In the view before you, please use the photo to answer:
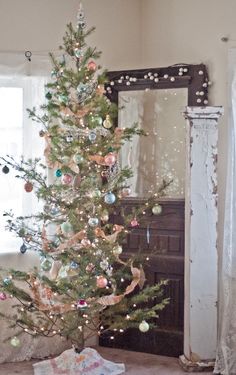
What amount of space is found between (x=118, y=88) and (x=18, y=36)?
0.76 meters

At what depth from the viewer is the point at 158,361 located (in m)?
3.71

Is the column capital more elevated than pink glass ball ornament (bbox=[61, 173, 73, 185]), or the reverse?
the column capital

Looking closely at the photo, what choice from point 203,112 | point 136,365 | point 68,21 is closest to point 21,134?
point 68,21

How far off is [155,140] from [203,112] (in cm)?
55

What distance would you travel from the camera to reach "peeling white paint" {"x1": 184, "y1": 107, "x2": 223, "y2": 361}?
3516 millimetres

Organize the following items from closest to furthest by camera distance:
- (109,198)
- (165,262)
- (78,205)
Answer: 1. (109,198)
2. (78,205)
3. (165,262)

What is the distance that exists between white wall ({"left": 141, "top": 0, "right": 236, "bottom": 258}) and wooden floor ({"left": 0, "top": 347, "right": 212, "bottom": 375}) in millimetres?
868

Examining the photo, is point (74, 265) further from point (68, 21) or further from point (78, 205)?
point (68, 21)

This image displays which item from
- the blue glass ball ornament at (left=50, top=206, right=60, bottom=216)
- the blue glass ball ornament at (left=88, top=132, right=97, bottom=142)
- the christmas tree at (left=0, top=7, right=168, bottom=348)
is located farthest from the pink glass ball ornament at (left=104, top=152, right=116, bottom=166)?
the blue glass ball ornament at (left=50, top=206, right=60, bottom=216)

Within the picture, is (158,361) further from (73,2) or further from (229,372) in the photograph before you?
(73,2)

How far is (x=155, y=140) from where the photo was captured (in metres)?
3.92

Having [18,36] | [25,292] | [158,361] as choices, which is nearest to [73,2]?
[18,36]

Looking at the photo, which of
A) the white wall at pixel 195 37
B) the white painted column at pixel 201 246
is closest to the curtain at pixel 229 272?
the white painted column at pixel 201 246

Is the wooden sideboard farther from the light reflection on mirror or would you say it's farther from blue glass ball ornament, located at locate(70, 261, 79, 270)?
blue glass ball ornament, located at locate(70, 261, 79, 270)
